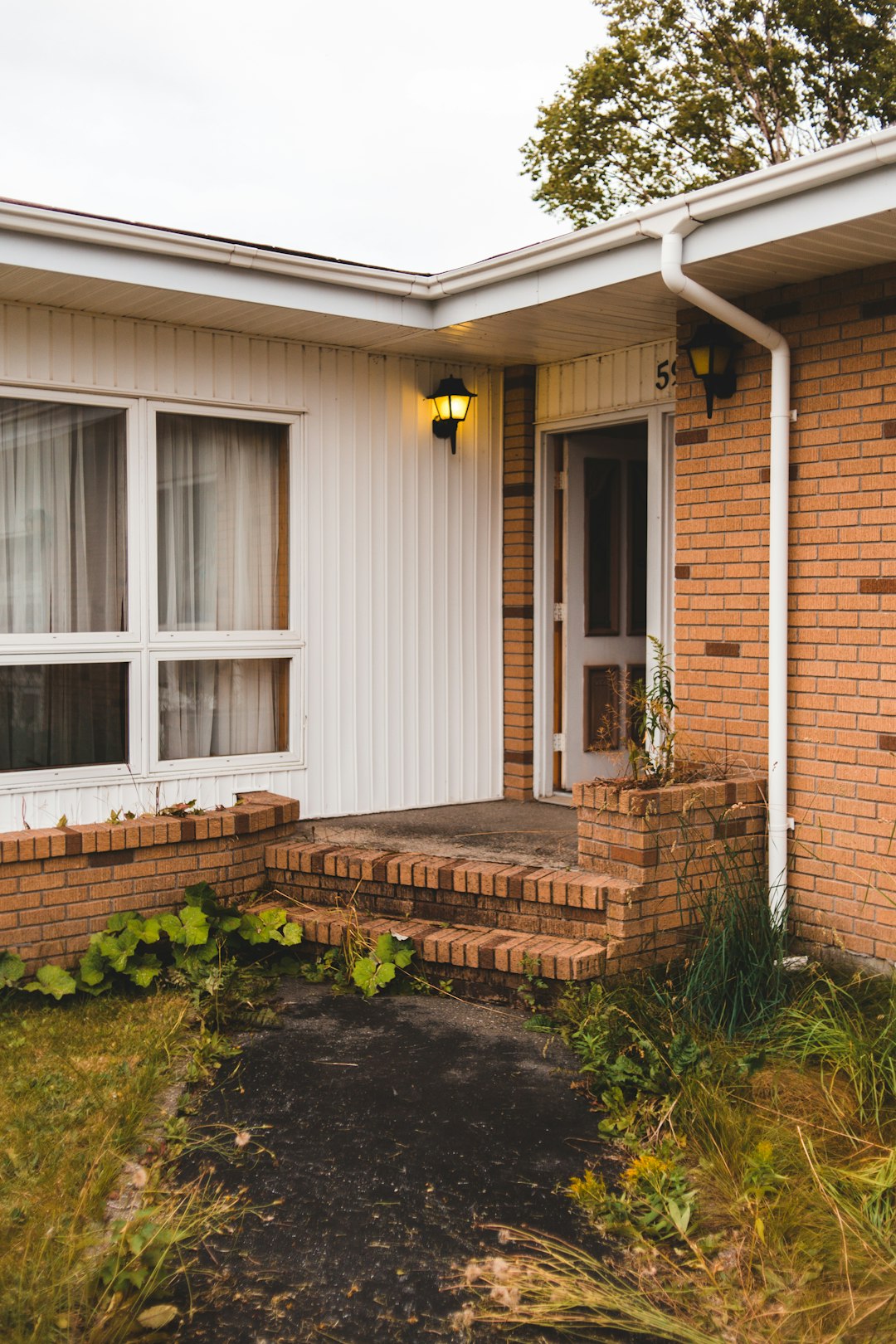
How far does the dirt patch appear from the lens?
2902 mm

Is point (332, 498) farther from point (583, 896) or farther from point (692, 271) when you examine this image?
point (583, 896)

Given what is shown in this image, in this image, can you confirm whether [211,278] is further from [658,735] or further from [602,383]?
[658,735]

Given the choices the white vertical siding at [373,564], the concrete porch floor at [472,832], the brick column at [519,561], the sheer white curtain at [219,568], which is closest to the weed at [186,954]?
the concrete porch floor at [472,832]

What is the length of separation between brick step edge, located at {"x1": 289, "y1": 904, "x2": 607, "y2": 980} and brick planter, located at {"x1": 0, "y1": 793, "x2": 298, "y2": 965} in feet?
1.45

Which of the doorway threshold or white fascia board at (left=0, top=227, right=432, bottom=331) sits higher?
white fascia board at (left=0, top=227, right=432, bottom=331)

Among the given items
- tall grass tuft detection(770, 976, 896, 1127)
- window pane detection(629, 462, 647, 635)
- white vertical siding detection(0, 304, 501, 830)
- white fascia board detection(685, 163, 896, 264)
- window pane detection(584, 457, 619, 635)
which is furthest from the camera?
window pane detection(629, 462, 647, 635)

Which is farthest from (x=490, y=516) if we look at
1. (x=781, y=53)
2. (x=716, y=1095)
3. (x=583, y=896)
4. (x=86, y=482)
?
(x=781, y=53)

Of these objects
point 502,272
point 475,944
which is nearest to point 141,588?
point 502,272

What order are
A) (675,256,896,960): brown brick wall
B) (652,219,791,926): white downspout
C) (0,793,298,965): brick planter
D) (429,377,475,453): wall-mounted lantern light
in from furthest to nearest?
(429,377,475,453): wall-mounted lantern light, (652,219,791,926): white downspout, (0,793,298,965): brick planter, (675,256,896,960): brown brick wall

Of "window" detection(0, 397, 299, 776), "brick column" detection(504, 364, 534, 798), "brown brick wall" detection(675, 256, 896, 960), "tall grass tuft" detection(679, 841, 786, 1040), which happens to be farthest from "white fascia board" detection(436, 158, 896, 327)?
"tall grass tuft" detection(679, 841, 786, 1040)

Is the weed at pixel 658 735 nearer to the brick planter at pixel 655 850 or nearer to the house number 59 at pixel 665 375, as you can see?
the brick planter at pixel 655 850

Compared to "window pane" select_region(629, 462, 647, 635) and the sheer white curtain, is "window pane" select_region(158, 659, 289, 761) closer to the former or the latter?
the sheer white curtain

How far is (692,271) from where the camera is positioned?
5.05 m

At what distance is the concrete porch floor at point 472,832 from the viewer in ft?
18.9
